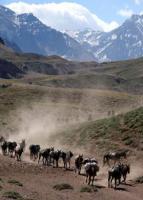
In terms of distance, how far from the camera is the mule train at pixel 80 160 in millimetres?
42312

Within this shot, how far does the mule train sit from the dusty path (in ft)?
2.88

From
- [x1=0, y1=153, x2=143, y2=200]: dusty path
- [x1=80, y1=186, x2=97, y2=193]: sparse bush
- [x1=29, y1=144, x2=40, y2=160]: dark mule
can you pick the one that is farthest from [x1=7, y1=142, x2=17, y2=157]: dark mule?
[x1=80, y1=186, x2=97, y2=193]: sparse bush

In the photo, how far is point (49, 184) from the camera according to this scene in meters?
40.5

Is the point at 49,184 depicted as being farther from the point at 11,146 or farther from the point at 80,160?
the point at 11,146

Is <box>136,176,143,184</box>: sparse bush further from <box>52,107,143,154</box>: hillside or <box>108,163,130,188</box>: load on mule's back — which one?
<box>52,107,143,154</box>: hillside

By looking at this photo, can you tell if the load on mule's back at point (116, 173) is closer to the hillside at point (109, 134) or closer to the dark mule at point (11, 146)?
the hillside at point (109, 134)

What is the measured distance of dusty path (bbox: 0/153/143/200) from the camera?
1399 inches

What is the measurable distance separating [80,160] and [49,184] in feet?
24.7

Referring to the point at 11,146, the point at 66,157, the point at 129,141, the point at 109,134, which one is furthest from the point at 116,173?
the point at 109,134

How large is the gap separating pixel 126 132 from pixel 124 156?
Answer: 7.79m

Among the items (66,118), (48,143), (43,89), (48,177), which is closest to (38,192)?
(48,177)

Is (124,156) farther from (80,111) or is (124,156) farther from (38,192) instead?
(80,111)

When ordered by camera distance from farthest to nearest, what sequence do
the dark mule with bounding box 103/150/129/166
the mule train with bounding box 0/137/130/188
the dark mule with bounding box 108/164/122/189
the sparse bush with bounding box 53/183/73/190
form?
1. the dark mule with bounding box 103/150/129/166
2. the mule train with bounding box 0/137/130/188
3. the dark mule with bounding box 108/164/122/189
4. the sparse bush with bounding box 53/183/73/190

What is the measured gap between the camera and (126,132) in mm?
61781
